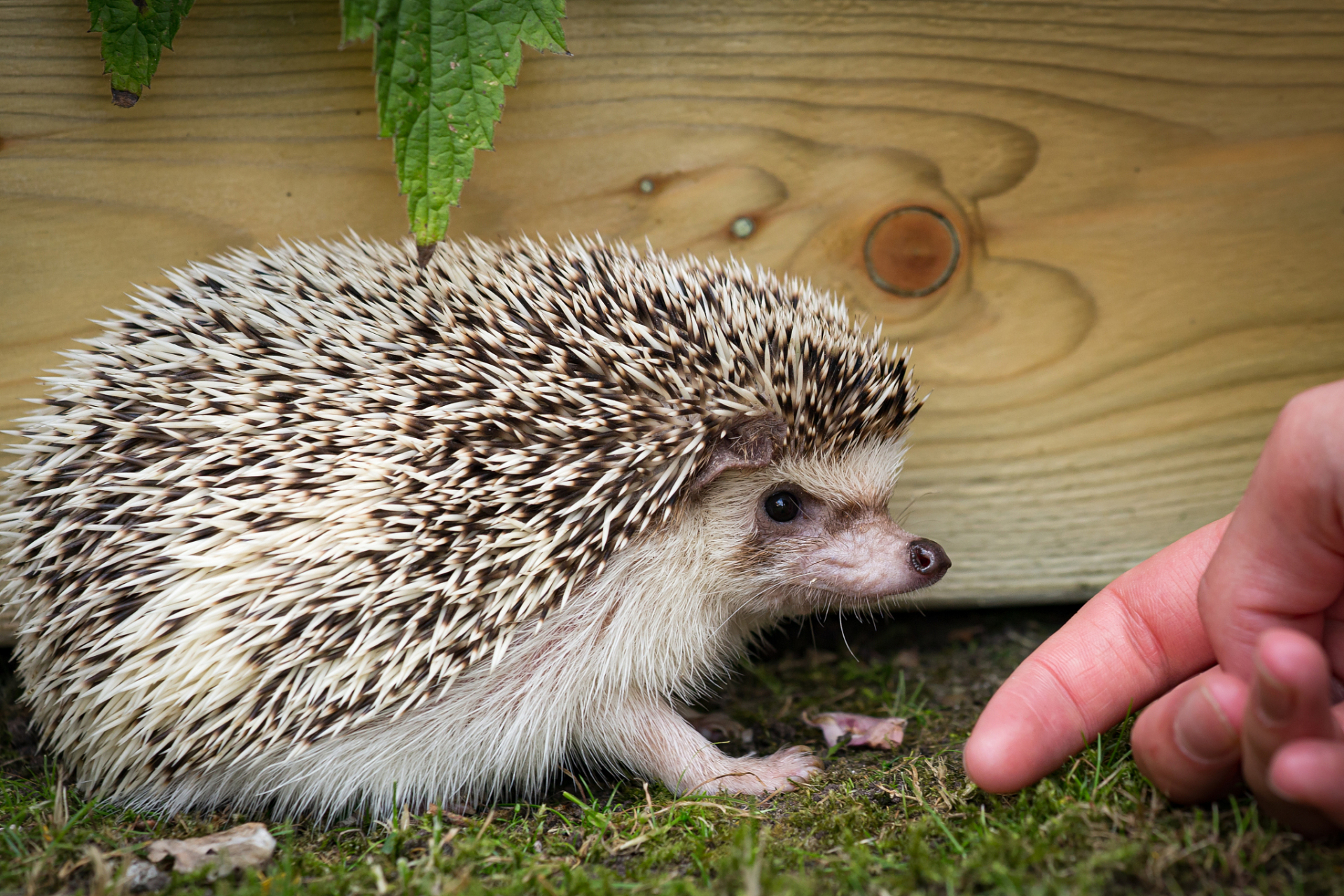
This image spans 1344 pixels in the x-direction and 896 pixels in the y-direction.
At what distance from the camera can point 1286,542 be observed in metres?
1.56

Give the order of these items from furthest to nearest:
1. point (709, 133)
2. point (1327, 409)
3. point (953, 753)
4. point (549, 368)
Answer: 1. point (709, 133)
2. point (953, 753)
3. point (549, 368)
4. point (1327, 409)

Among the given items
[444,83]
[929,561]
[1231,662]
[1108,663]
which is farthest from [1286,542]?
[444,83]

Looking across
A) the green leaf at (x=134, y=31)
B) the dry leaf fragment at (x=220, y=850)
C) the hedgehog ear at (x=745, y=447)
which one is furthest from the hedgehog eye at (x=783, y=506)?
the green leaf at (x=134, y=31)

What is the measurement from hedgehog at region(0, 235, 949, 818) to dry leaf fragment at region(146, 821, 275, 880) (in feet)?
0.45

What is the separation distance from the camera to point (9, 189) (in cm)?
258

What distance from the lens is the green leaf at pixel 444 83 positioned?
2.10 meters

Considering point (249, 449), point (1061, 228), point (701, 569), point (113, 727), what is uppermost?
point (1061, 228)

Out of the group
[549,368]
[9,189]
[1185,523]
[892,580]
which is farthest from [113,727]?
[1185,523]

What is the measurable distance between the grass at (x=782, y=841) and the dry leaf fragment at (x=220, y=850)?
4 centimetres

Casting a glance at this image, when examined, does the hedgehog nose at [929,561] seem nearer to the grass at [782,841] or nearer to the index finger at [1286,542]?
the grass at [782,841]

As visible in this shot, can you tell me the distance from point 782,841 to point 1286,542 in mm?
1062

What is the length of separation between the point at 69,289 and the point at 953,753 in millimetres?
2702

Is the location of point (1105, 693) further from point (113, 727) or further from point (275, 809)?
→ point (113, 727)

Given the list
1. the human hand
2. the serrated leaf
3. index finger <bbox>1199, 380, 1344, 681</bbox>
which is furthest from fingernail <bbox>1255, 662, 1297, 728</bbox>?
the serrated leaf
